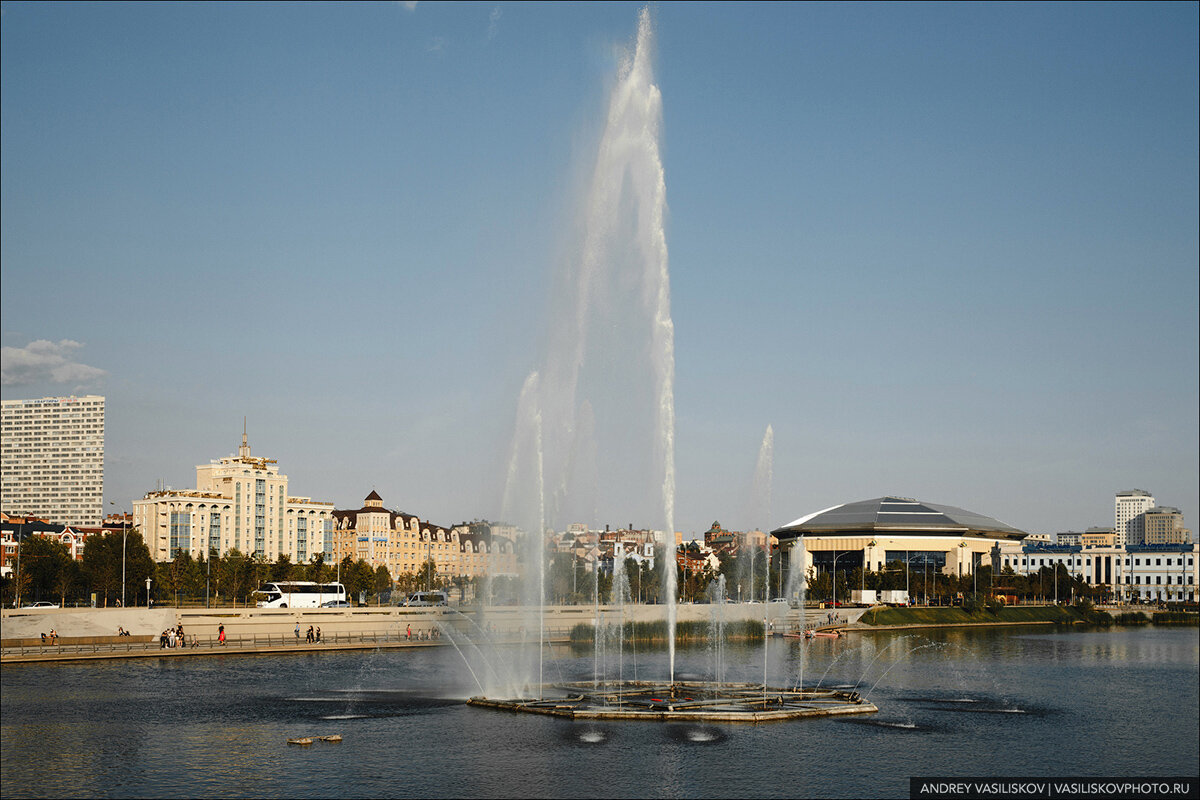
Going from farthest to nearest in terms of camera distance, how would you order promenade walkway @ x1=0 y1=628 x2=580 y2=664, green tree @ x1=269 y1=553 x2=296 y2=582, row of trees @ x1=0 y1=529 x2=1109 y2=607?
green tree @ x1=269 y1=553 x2=296 y2=582, row of trees @ x1=0 y1=529 x2=1109 y2=607, promenade walkway @ x1=0 y1=628 x2=580 y2=664

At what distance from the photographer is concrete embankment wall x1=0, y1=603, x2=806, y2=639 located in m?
78.1

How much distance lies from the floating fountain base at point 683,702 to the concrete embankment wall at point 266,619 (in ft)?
38.1

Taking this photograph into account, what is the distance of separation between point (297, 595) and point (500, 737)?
73.1 m

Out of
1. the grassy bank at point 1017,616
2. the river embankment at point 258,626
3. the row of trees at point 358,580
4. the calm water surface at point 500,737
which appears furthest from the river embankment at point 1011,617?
the calm water surface at point 500,737

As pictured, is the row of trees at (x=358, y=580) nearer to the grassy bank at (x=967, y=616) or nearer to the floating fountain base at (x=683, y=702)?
the floating fountain base at (x=683, y=702)

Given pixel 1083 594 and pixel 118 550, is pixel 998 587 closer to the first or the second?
pixel 1083 594

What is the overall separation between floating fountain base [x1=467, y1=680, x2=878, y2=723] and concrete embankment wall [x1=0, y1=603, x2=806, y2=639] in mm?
11604

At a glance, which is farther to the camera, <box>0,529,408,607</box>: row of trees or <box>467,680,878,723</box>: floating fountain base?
<box>0,529,408,607</box>: row of trees

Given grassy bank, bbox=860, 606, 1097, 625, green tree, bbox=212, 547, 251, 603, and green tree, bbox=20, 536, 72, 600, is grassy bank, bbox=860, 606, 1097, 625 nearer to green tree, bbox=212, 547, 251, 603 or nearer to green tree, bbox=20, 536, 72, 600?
green tree, bbox=212, 547, 251, 603

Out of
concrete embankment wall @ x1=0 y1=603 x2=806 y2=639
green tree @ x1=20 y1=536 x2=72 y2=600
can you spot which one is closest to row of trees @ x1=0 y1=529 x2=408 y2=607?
green tree @ x1=20 y1=536 x2=72 y2=600

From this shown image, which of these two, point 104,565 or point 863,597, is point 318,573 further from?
point 863,597

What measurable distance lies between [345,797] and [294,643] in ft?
173

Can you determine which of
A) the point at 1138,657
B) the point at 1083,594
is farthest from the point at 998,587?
the point at 1138,657

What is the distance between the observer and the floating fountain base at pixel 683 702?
45438 millimetres
